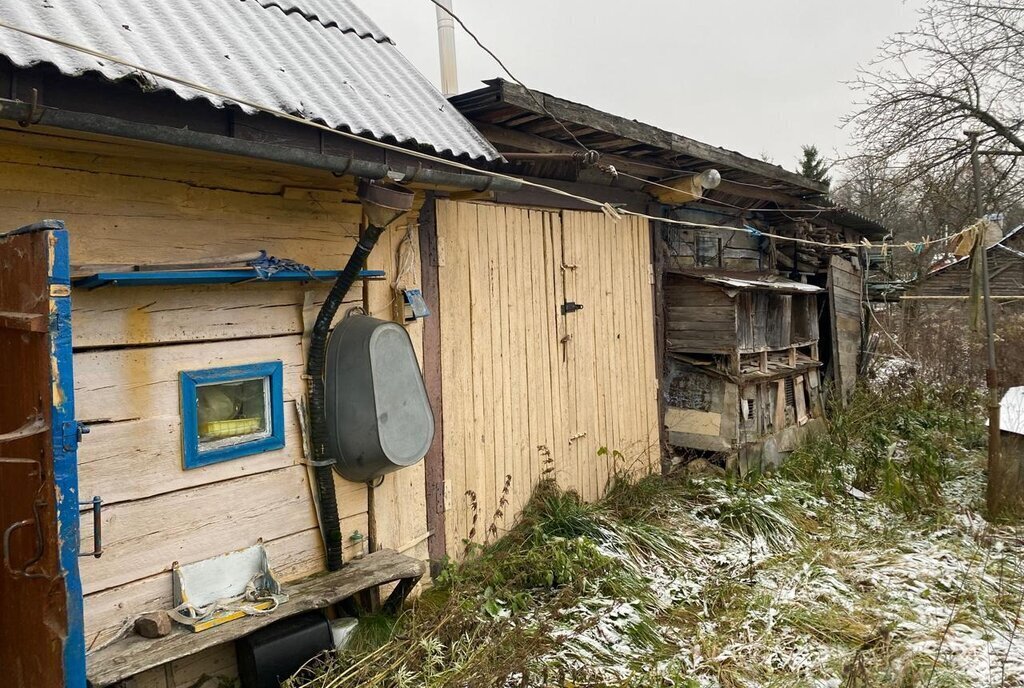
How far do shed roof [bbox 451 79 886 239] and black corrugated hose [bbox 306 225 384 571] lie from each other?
4.69 ft

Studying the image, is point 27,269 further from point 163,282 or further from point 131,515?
point 131,515

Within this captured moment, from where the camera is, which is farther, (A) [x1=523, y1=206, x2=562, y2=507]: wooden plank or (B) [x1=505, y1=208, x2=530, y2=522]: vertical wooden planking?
(A) [x1=523, y1=206, x2=562, y2=507]: wooden plank

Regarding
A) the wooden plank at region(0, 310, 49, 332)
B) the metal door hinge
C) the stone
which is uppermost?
the wooden plank at region(0, 310, 49, 332)

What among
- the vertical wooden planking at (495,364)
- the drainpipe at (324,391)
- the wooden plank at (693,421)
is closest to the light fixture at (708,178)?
the wooden plank at (693,421)

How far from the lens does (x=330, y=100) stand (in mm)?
3332

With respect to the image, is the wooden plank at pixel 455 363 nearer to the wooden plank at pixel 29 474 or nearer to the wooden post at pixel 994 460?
the wooden plank at pixel 29 474

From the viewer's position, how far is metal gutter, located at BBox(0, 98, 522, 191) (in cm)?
225

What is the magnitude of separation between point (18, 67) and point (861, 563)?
5938 millimetres

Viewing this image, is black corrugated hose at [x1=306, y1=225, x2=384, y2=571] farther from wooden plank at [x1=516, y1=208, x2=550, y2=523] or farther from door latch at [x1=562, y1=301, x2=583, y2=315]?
door latch at [x1=562, y1=301, x2=583, y2=315]

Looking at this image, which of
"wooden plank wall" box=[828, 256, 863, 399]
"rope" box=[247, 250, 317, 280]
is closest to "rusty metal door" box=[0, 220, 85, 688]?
"rope" box=[247, 250, 317, 280]

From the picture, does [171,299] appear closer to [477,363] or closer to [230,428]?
[230,428]

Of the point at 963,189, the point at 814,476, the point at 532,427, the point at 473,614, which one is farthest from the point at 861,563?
the point at 963,189

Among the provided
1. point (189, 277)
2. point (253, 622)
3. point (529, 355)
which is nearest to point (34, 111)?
point (189, 277)

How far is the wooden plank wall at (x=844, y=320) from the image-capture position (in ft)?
32.4
